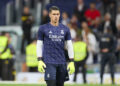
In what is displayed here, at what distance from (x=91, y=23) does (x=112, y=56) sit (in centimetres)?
364

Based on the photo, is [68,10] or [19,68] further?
[68,10]

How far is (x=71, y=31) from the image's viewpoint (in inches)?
845

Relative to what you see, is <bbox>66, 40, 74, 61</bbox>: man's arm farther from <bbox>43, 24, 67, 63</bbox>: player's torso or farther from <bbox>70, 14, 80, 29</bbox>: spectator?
<bbox>70, 14, 80, 29</bbox>: spectator

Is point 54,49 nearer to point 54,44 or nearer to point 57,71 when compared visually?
point 54,44

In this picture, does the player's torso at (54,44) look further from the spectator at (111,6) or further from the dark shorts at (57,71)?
the spectator at (111,6)

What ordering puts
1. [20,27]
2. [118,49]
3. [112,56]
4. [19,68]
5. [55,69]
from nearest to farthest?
[55,69] → [112,56] → [118,49] → [19,68] → [20,27]

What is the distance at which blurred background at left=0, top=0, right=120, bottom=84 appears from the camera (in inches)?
805

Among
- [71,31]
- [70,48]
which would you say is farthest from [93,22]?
[70,48]

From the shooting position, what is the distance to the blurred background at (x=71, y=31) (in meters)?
20.5

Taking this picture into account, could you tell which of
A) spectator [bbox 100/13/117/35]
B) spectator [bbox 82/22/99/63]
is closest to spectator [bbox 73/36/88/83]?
spectator [bbox 82/22/99/63]

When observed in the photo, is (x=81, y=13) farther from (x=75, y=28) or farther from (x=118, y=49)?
(x=118, y=49)

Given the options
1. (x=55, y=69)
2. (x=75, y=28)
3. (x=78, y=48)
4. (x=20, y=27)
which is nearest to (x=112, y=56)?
(x=78, y=48)

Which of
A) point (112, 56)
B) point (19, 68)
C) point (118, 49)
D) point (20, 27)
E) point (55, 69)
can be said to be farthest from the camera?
point (20, 27)

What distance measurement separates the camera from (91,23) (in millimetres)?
22141
